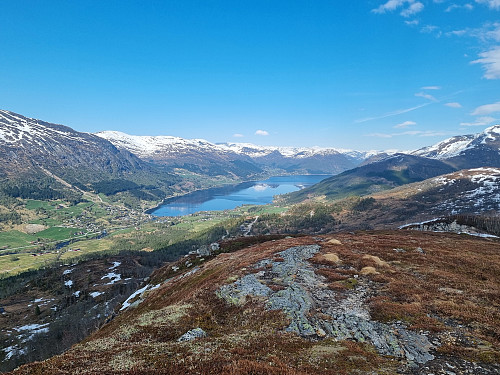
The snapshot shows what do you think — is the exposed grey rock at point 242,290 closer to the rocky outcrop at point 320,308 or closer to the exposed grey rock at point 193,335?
the rocky outcrop at point 320,308

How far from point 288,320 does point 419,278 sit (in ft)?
65.3

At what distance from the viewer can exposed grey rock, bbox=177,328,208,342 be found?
2298cm

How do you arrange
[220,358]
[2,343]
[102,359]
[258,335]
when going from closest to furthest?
[220,358] → [102,359] → [258,335] → [2,343]

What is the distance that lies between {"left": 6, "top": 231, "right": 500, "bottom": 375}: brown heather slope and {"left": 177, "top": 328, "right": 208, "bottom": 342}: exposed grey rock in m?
0.61

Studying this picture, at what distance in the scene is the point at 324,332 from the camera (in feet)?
69.8

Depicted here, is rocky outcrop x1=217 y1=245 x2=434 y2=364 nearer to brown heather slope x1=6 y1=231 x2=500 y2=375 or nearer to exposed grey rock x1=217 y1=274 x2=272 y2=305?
exposed grey rock x1=217 y1=274 x2=272 y2=305

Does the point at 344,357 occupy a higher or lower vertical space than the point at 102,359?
higher

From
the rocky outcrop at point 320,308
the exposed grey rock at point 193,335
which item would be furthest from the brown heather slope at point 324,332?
the exposed grey rock at point 193,335

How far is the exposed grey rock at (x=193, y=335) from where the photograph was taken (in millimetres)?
22978

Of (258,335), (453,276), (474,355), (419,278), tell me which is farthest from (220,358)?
(453,276)

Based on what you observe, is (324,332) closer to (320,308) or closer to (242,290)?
(320,308)

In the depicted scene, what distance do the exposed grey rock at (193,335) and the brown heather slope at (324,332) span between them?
2.00 ft

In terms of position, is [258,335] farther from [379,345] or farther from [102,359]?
[102,359]

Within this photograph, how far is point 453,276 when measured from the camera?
1255 inches
